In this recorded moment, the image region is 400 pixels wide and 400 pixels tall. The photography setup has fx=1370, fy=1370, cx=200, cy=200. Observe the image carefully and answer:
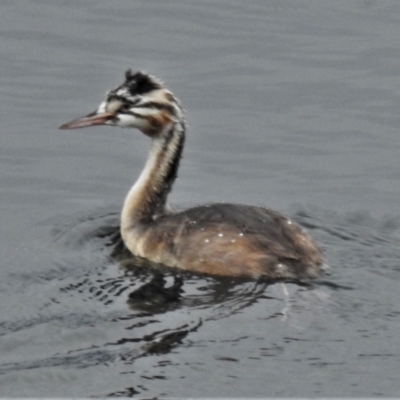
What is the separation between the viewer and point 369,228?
1395 centimetres

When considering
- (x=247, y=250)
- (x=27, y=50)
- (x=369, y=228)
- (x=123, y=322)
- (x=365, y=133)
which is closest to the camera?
(x=123, y=322)

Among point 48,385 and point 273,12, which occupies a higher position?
point 273,12

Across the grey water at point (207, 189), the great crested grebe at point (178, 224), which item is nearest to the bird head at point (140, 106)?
the great crested grebe at point (178, 224)

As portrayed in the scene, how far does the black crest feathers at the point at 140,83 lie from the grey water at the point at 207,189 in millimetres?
1502

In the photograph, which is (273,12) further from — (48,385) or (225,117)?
(48,385)

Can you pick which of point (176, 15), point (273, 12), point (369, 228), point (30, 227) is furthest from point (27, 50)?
point (369, 228)

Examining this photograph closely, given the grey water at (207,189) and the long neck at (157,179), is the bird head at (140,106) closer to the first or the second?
the long neck at (157,179)

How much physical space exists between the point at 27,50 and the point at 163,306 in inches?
304

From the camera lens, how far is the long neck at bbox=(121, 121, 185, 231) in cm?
1371

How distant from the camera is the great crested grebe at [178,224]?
12.2m

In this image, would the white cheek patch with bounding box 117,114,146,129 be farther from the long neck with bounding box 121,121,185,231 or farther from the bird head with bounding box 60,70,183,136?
A: the long neck with bounding box 121,121,185,231

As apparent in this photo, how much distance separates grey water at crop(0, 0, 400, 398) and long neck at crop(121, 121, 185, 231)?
38cm

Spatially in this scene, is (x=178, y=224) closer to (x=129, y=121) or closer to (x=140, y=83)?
(x=129, y=121)

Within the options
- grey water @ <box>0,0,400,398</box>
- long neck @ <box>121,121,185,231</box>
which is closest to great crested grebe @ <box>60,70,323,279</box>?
long neck @ <box>121,121,185,231</box>
